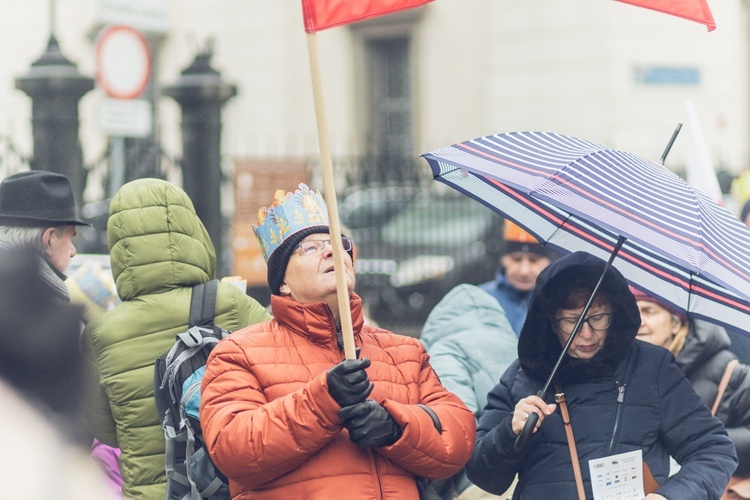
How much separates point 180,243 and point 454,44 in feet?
58.2

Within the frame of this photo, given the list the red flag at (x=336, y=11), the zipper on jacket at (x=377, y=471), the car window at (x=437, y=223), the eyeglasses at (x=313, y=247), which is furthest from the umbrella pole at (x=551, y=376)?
the car window at (x=437, y=223)

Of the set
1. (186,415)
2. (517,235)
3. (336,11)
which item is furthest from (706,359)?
(336,11)

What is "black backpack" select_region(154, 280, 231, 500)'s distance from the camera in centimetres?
391

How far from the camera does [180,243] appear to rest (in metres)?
4.34

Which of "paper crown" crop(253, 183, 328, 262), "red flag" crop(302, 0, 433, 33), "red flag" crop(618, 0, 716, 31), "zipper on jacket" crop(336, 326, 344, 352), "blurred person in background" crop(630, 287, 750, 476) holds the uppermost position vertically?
"red flag" crop(302, 0, 433, 33)

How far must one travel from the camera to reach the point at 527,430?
3.83 metres

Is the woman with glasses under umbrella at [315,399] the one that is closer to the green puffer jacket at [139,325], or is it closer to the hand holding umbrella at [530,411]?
the hand holding umbrella at [530,411]

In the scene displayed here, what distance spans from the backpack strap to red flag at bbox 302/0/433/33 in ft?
3.98

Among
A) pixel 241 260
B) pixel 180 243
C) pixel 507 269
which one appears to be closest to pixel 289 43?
pixel 241 260

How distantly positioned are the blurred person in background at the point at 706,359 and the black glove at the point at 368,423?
1.83m

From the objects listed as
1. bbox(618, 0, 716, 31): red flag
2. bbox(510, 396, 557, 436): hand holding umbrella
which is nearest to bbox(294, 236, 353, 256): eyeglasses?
bbox(510, 396, 557, 436): hand holding umbrella

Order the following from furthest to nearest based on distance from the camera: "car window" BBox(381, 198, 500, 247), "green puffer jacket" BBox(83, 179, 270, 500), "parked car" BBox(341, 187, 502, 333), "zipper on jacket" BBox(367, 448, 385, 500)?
"car window" BBox(381, 198, 500, 247)
"parked car" BBox(341, 187, 502, 333)
"green puffer jacket" BBox(83, 179, 270, 500)
"zipper on jacket" BBox(367, 448, 385, 500)

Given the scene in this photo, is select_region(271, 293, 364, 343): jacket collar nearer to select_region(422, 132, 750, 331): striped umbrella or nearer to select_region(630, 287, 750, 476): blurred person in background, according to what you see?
select_region(422, 132, 750, 331): striped umbrella

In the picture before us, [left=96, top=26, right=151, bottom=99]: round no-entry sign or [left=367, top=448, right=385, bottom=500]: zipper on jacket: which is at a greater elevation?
[left=96, top=26, right=151, bottom=99]: round no-entry sign
